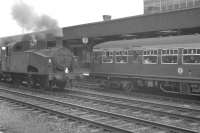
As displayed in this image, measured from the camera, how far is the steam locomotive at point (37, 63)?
50.3 ft

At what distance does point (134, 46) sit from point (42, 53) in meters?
5.32

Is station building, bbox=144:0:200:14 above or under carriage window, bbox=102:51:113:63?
above

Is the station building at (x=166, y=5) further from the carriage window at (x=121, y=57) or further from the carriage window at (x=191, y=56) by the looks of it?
the carriage window at (x=191, y=56)

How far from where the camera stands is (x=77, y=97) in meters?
13.6

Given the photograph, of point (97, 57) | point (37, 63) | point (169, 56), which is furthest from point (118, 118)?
point (97, 57)

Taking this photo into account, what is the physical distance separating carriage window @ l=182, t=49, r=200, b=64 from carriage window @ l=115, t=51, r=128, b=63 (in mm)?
3881

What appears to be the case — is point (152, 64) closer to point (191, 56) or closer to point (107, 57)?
point (191, 56)

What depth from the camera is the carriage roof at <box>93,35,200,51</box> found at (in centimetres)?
1288

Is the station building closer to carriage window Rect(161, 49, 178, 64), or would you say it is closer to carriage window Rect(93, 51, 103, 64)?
carriage window Rect(93, 51, 103, 64)

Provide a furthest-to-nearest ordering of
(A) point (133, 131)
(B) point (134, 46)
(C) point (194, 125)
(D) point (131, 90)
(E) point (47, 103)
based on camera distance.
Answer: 1. (D) point (131, 90)
2. (B) point (134, 46)
3. (E) point (47, 103)
4. (C) point (194, 125)
5. (A) point (133, 131)

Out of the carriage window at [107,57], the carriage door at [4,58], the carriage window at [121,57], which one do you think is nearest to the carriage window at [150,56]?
the carriage window at [121,57]

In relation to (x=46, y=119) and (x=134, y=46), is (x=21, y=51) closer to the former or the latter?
(x=134, y=46)

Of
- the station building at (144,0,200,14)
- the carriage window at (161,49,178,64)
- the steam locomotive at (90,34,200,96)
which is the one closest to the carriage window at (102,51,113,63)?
the steam locomotive at (90,34,200,96)

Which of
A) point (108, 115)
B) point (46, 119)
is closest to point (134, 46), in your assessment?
point (108, 115)
